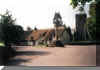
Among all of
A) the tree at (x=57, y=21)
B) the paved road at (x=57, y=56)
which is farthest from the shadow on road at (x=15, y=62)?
the tree at (x=57, y=21)

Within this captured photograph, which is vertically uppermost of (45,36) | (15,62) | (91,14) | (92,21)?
(91,14)

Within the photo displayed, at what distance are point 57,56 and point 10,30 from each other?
136 cm

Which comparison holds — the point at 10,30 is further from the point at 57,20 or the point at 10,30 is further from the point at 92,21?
the point at 92,21

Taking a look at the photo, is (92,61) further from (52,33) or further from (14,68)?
(14,68)

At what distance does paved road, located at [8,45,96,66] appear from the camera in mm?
3783

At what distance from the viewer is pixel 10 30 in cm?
392

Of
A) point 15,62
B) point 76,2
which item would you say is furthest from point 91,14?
point 15,62

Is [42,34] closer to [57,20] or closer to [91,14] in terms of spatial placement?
[57,20]

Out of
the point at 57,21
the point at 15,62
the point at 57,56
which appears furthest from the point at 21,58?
the point at 57,21

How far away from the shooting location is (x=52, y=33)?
3.81m

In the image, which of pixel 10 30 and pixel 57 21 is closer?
pixel 57 21

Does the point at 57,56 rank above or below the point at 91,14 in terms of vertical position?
below

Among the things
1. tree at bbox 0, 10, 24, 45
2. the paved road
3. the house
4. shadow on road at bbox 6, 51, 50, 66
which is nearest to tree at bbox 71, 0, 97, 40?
the paved road

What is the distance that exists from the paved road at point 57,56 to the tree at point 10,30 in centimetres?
35
